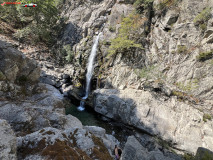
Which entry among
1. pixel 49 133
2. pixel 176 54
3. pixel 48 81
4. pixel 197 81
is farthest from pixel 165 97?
pixel 48 81

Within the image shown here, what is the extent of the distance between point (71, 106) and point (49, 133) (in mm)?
12639

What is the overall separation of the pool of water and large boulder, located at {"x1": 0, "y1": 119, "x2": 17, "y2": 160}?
9.74m

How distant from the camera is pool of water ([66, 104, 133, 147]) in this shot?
36.9 ft

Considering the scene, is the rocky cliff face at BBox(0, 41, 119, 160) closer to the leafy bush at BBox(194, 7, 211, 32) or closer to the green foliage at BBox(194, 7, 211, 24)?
the leafy bush at BBox(194, 7, 211, 32)

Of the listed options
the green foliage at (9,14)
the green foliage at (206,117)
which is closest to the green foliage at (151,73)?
A: the green foliage at (206,117)

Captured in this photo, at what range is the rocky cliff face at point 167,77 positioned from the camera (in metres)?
9.96

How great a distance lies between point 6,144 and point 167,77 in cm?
1528

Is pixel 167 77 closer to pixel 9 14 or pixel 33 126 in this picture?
pixel 33 126

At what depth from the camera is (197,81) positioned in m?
11.2

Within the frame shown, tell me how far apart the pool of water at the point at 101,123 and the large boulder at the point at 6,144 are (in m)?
9.74

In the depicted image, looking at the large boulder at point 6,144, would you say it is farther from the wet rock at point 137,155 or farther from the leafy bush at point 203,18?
the leafy bush at point 203,18

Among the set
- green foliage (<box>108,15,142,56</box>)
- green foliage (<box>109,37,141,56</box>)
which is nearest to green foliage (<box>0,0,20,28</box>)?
green foliage (<box>108,15,142,56</box>)

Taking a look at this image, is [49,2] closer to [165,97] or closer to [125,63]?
[125,63]

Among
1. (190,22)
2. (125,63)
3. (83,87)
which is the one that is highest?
(190,22)
